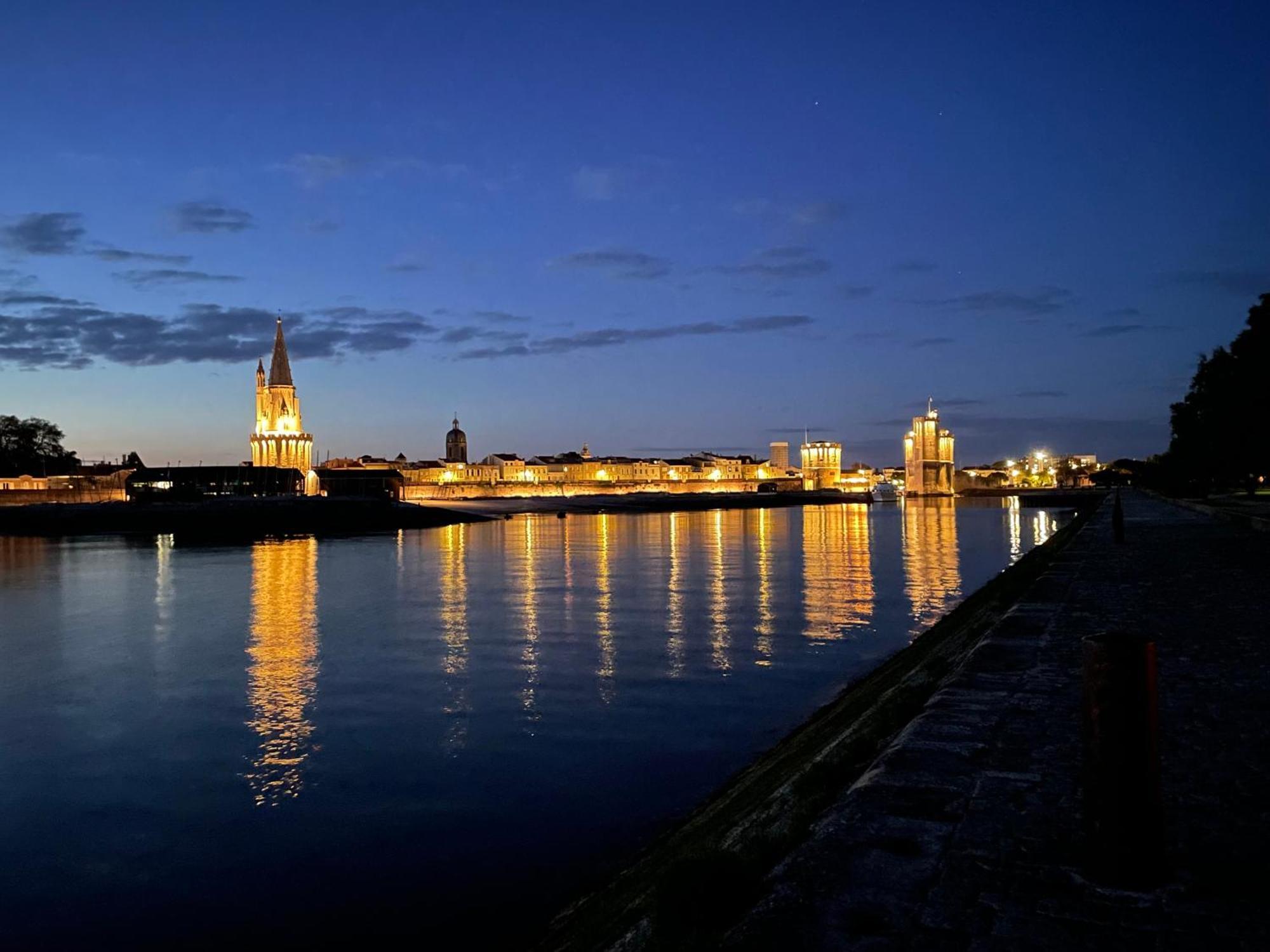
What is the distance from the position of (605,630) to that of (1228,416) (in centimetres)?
3303

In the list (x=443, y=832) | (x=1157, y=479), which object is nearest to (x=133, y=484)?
(x=1157, y=479)

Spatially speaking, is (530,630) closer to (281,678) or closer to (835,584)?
(281,678)

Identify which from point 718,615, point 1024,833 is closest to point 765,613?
point 718,615

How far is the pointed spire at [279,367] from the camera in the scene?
190000 millimetres

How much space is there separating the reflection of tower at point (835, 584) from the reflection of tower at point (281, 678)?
11.4m

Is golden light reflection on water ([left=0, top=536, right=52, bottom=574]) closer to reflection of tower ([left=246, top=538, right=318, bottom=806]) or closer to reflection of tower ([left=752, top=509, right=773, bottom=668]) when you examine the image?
reflection of tower ([left=246, top=538, right=318, bottom=806])

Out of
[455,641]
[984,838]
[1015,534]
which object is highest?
[984,838]

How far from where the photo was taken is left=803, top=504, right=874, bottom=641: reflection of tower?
2475cm

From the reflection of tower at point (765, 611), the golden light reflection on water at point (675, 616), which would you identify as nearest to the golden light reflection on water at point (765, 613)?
the reflection of tower at point (765, 611)

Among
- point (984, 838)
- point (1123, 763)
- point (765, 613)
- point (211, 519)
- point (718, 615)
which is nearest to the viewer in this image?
point (1123, 763)

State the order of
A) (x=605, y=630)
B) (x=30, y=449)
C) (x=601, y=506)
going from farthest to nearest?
(x=601, y=506) → (x=30, y=449) → (x=605, y=630)

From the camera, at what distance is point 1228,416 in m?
42.4

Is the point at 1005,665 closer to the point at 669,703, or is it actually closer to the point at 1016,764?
the point at 1016,764

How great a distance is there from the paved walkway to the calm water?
3834 millimetres
